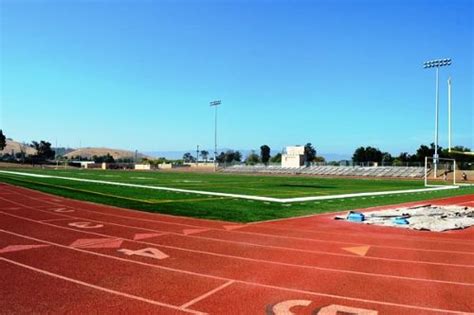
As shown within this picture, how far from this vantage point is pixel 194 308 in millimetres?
6609

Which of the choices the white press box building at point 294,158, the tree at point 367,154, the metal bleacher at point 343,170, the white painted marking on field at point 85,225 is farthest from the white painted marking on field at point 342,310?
the tree at point 367,154

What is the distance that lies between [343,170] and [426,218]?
6451 centimetres

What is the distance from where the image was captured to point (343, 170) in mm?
80125

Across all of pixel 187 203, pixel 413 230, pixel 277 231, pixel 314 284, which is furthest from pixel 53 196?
pixel 314 284

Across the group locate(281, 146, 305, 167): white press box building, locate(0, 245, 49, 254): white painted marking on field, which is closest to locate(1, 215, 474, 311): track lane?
locate(0, 245, 49, 254): white painted marking on field

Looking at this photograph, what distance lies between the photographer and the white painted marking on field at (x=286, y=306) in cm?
650

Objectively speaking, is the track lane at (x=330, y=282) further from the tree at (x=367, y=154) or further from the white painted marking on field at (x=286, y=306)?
the tree at (x=367, y=154)

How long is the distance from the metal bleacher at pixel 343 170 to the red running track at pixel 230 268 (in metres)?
57.0

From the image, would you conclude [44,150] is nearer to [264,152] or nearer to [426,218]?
[264,152]

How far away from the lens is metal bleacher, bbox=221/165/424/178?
68750mm

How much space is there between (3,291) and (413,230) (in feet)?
37.1

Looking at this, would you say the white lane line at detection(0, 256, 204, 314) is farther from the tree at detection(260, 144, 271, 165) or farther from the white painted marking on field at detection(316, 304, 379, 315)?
the tree at detection(260, 144, 271, 165)

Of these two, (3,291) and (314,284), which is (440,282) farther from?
(3,291)

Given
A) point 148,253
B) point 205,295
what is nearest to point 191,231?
point 148,253
